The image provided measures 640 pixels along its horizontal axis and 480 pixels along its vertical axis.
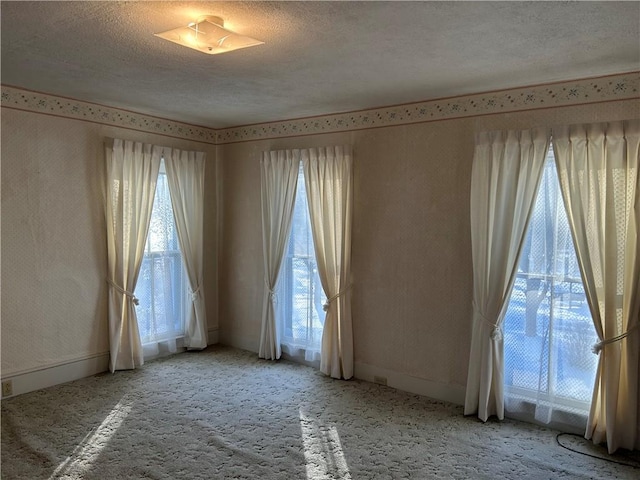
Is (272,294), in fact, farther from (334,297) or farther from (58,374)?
(58,374)

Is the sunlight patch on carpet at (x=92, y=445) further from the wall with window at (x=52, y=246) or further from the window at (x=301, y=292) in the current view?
the window at (x=301, y=292)

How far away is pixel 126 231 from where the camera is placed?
479 centimetres

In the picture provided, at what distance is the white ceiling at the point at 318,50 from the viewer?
7.89 feet

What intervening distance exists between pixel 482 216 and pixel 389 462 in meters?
1.95

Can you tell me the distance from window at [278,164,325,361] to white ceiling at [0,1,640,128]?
128cm

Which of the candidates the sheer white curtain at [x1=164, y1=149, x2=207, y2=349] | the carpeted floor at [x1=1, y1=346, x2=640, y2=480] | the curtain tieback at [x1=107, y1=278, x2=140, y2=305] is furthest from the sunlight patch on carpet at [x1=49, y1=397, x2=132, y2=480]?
the sheer white curtain at [x1=164, y1=149, x2=207, y2=349]

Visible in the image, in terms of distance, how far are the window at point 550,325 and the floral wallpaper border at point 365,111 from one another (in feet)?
1.55

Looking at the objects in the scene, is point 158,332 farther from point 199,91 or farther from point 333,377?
point 199,91

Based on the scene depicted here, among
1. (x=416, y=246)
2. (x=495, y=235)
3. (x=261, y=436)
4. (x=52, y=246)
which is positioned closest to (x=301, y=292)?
(x=416, y=246)

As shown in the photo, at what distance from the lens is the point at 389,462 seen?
Answer: 3.20 meters

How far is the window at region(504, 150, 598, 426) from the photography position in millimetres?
3574

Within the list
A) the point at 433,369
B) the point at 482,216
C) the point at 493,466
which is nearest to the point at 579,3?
the point at 482,216

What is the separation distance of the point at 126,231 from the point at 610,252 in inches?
163

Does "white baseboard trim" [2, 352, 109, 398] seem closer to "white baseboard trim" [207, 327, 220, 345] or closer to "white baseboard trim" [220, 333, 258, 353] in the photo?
"white baseboard trim" [207, 327, 220, 345]
